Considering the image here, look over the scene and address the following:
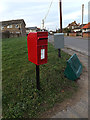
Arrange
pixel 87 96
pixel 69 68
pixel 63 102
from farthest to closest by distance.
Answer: pixel 69 68 → pixel 87 96 → pixel 63 102

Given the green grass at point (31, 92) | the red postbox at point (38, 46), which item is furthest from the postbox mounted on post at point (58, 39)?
the red postbox at point (38, 46)

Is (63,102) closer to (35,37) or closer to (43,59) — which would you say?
(43,59)

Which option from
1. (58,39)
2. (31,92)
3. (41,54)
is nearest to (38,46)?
Result: (41,54)

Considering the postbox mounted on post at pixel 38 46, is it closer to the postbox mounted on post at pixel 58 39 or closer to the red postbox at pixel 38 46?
the red postbox at pixel 38 46

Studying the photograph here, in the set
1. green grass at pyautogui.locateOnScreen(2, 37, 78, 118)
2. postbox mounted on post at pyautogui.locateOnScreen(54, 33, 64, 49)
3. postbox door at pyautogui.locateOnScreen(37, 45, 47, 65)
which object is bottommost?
green grass at pyautogui.locateOnScreen(2, 37, 78, 118)

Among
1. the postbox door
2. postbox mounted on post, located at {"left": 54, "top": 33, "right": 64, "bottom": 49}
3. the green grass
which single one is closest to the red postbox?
the postbox door

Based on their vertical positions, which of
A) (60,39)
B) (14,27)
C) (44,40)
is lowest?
(44,40)

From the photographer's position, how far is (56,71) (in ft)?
13.4

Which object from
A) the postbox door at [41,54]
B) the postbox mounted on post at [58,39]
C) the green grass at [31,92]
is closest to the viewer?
the green grass at [31,92]

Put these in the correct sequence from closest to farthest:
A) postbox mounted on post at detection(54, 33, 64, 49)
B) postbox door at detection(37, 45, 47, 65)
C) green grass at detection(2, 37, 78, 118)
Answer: green grass at detection(2, 37, 78, 118), postbox door at detection(37, 45, 47, 65), postbox mounted on post at detection(54, 33, 64, 49)

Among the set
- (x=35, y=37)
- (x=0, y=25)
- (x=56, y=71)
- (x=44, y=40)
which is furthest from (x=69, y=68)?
(x=0, y=25)

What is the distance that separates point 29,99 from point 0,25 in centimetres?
4793

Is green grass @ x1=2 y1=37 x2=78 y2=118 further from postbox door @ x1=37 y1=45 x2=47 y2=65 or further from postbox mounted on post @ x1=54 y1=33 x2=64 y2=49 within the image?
postbox mounted on post @ x1=54 y1=33 x2=64 y2=49

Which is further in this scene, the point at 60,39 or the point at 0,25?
the point at 0,25
